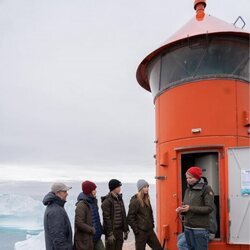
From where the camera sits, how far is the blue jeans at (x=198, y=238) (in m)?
4.88

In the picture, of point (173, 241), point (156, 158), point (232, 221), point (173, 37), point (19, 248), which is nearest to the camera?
point (232, 221)

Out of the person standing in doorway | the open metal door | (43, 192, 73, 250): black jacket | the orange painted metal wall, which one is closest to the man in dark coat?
(43, 192, 73, 250): black jacket

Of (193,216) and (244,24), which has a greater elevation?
Result: (244,24)

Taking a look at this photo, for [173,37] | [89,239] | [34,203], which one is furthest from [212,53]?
[34,203]

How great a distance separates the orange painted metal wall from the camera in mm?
5738

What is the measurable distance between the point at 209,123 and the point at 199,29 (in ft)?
5.65

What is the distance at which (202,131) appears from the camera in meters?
5.86

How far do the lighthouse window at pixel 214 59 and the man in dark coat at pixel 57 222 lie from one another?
117 inches

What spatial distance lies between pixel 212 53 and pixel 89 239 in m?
3.66

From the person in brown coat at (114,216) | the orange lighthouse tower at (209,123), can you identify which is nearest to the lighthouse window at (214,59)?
the orange lighthouse tower at (209,123)

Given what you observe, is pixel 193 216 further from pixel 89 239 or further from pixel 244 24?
pixel 244 24

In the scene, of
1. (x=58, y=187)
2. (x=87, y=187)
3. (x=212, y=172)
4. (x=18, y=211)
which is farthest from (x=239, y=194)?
(x=18, y=211)

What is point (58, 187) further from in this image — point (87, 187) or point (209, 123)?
point (209, 123)

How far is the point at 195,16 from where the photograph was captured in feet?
22.8
